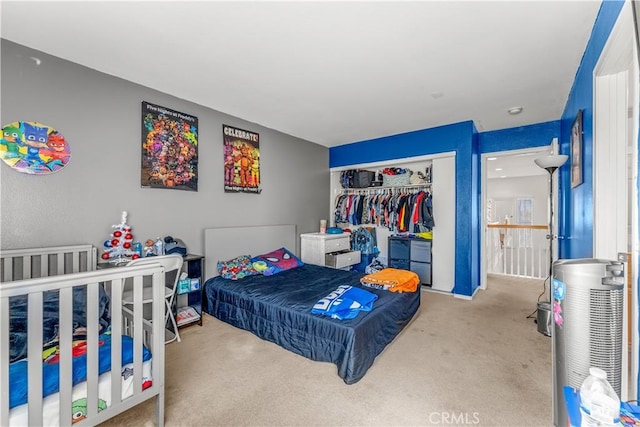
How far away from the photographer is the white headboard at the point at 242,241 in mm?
3438

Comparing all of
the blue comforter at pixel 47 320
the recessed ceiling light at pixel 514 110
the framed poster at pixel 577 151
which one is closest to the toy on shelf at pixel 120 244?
the blue comforter at pixel 47 320

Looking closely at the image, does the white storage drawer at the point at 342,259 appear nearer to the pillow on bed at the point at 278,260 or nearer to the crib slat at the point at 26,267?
the pillow on bed at the point at 278,260

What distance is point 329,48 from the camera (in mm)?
2199

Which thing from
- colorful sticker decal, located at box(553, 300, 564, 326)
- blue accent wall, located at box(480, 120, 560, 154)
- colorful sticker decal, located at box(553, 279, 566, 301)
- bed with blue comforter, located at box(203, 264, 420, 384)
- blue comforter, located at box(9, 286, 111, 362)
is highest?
blue accent wall, located at box(480, 120, 560, 154)

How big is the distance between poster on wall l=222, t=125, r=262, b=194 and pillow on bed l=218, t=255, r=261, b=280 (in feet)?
3.00

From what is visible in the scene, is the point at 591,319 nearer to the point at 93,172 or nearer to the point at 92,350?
the point at 92,350

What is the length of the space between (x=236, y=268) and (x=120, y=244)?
121 cm

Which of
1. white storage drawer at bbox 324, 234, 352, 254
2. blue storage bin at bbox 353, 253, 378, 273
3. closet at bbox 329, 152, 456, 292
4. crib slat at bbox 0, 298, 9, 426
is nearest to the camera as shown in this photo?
crib slat at bbox 0, 298, 9, 426

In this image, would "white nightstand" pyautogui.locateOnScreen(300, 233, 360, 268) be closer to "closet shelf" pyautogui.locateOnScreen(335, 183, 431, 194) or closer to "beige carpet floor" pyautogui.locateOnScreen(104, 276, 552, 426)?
"closet shelf" pyautogui.locateOnScreen(335, 183, 431, 194)

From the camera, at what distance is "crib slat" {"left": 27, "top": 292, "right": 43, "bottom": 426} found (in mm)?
1127

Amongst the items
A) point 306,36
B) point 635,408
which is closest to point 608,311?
point 635,408

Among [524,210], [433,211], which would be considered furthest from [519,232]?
[524,210]

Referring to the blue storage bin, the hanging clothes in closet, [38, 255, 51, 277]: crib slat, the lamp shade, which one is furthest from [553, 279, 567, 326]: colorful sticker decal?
the blue storage bin

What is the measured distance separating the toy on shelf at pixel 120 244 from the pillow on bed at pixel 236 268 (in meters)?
0.97
